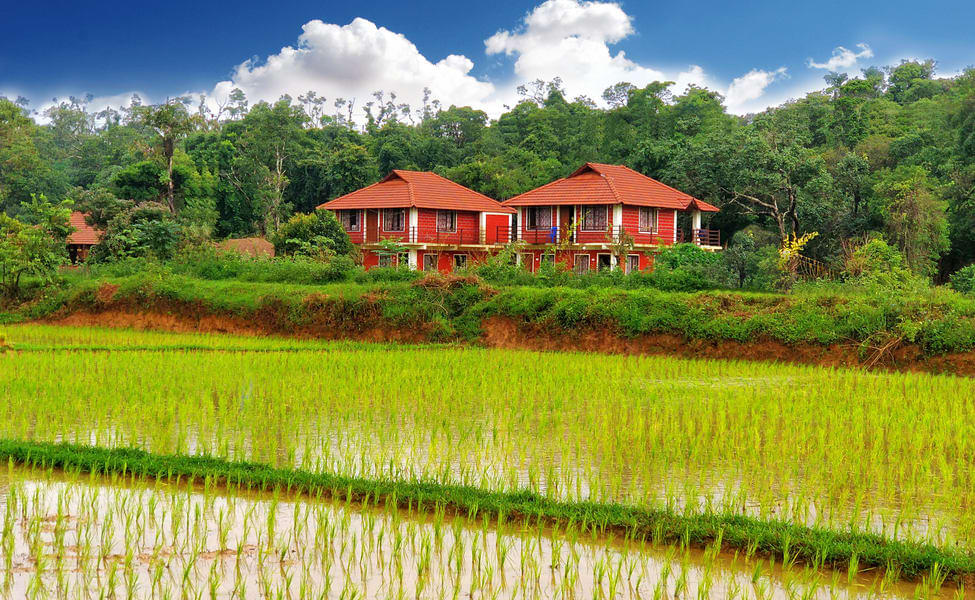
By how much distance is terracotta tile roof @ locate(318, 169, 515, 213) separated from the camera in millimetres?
34594

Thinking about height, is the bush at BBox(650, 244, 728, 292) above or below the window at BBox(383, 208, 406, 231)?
below

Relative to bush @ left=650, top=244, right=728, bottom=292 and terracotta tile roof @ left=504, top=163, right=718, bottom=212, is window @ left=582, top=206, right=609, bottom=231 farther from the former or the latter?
bush @ left=650, top=244, right=728, bottom=292

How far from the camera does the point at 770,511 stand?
21.3 ft

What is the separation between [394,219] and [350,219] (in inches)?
96.4

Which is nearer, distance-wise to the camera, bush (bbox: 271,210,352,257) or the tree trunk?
bush (bbox: 271,210,352,257)

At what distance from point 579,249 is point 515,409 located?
21.1m

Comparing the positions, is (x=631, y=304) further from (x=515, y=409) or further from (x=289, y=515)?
(x=289, y=515)

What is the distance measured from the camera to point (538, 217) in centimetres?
3366

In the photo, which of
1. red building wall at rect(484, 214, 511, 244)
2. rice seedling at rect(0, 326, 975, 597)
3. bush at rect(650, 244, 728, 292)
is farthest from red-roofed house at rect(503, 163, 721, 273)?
rice seedling at rect(0, 326, 975, 597)

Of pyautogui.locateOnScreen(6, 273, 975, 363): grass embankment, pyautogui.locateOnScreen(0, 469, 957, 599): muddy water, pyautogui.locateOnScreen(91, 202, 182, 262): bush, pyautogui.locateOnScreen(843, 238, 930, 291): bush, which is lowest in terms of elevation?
pyautogui.locateOnScreen(0, 469, 957, 599): muddy water

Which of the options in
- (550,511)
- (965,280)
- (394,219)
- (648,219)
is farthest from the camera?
(394,219)

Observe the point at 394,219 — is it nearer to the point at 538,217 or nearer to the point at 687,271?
the point at 538,217

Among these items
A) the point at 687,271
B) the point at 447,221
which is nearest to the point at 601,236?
the point at 447,221

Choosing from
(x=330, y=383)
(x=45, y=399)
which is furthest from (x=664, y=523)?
(x=45, y=399)
